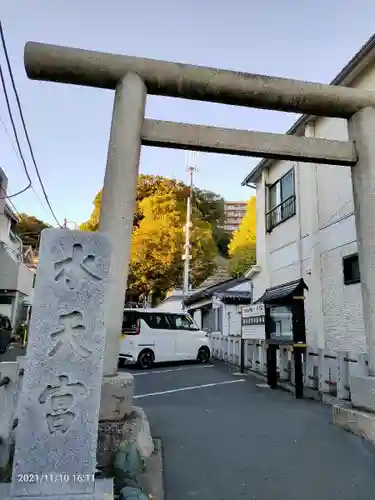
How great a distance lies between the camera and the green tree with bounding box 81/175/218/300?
26844 mm

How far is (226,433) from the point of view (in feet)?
16.2

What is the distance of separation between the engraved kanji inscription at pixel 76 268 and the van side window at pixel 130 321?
9.90 m

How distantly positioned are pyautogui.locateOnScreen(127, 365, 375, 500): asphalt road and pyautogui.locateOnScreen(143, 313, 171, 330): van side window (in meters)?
5.50

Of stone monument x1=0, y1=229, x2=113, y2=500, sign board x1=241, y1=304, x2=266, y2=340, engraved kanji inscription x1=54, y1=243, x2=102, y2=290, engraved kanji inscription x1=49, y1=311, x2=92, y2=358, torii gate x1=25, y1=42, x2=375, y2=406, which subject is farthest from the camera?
sign board x1=241, y1=304, x2=266, y2=340

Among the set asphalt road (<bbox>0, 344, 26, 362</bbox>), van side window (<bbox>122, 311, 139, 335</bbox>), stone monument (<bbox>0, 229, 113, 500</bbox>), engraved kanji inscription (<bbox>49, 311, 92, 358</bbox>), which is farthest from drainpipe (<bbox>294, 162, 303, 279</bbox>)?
asphalt road (<bbox>0, 344, 26, 362</bbox>)

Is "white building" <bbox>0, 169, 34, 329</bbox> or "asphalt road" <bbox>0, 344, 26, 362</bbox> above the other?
"white building" <bbox>0, 169, 34, 329</bbox>

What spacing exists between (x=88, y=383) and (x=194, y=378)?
322 inches

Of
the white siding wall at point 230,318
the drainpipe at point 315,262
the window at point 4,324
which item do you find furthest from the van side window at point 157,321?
the window at point 4,324

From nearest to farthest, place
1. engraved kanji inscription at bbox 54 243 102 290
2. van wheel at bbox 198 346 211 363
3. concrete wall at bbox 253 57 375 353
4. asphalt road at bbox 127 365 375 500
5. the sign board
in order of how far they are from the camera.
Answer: engraved kanji inscription at bbox 54 243 102 290 → asphalt road at bbox 127 365 375 500 → concrete wall at bbox 253 57 375 353 → the sign board → van wheel at bbox 198 346 211 363

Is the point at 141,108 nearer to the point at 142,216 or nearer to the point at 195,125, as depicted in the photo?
the point at 195,125

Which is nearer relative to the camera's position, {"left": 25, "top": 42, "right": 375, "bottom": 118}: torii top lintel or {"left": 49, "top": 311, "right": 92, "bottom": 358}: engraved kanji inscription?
{"left": 49, "top": 311, "right": 92, "bottom": 358}: engraved kanji inscription

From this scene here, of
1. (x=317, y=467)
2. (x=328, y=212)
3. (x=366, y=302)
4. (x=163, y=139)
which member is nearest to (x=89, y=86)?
(x=163, y=139)

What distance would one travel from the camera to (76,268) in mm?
2809

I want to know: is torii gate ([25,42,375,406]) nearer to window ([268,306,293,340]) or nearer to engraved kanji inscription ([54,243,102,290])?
engraved kanji inscription ([54,243,102,290])
